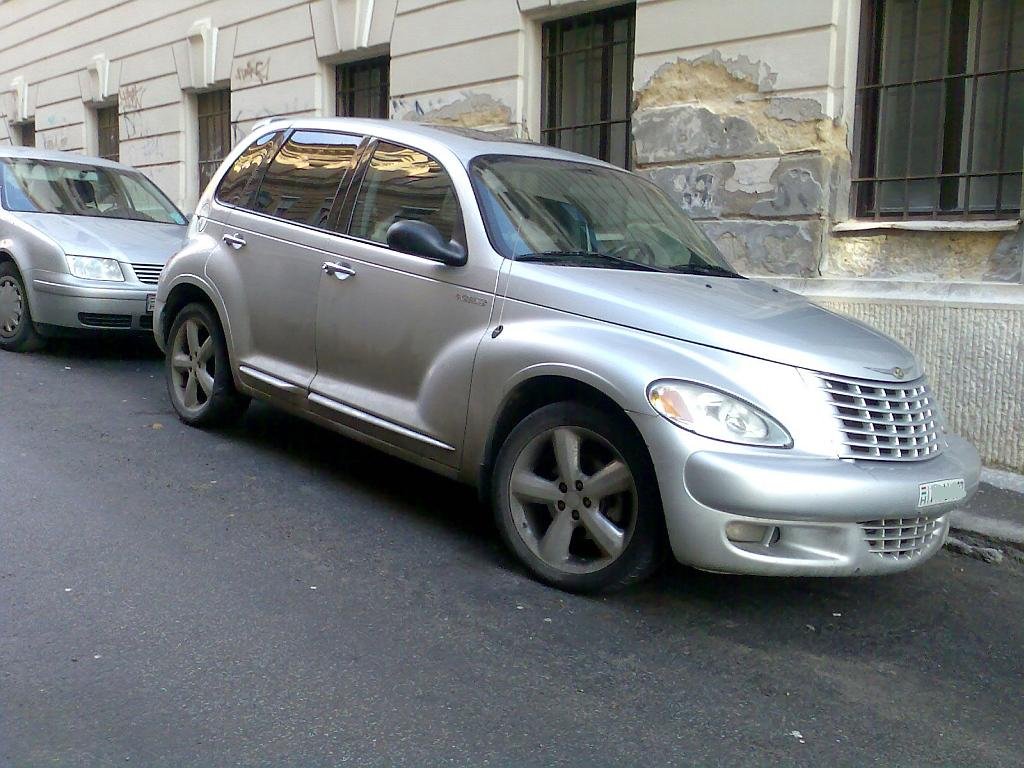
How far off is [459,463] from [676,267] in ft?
4.39

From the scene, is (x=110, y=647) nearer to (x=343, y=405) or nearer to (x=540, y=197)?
(x=343, y=405)

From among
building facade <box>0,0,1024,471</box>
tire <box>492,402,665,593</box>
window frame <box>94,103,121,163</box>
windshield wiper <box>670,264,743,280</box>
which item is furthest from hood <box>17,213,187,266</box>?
window frame <box>94,103,121,163</box>

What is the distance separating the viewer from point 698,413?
13.0ft

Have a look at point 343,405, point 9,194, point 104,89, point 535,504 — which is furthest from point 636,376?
point 104,89

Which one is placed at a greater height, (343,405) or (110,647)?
(343,405)

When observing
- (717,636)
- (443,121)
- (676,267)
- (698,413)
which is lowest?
(717,636)

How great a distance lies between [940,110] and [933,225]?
0.83m

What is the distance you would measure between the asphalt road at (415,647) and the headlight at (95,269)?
10.7ft

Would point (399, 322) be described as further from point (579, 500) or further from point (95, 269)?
point (95, 269)

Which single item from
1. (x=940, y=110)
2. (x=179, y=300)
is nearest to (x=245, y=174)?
(x=179, y=300)

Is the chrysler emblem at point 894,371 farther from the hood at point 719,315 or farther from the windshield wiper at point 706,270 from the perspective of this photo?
the windshield wiper at point 706,270

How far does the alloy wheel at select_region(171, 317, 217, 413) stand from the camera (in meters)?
6.48

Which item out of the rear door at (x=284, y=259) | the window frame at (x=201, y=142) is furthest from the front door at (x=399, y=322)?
the window frame at (x=201, y=142)

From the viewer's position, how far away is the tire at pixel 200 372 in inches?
250
